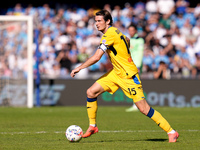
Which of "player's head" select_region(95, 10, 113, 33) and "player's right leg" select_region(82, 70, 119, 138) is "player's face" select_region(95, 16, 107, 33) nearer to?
"player's head" select_region(95, 10, 113, 33)

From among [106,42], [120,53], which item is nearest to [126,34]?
[120,53]

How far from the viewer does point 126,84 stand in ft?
21.9

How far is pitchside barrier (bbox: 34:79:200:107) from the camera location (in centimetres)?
1512

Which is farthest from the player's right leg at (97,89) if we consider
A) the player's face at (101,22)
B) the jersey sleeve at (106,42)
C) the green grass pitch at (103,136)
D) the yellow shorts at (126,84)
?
the player's face at (101,22)

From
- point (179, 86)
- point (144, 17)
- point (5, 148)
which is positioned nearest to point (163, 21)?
point (144, 17)

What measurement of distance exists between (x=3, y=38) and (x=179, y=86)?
6516 mm

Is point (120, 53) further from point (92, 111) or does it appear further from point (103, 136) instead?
point (103, 136)

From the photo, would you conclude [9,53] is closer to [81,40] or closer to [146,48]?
[81,40]

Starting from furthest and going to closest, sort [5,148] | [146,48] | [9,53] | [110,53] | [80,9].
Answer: [80,9] < [146,48] < [9,53] < [110,53] < [5,148]

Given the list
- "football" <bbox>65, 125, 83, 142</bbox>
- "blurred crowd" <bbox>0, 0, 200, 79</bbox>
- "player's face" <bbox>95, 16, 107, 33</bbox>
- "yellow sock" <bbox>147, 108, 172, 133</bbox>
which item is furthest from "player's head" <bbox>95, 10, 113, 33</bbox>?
"blurred crowd" <bbox>0, 0, 200, 79</bbox>

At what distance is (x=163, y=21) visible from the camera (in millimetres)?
19844

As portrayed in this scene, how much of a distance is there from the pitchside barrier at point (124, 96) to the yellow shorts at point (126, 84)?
8194mm

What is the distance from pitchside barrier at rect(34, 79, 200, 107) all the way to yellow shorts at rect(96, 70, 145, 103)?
819 cm

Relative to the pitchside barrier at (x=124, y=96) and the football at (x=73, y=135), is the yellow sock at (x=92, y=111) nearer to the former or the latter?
the football at (x=73, y=135)
